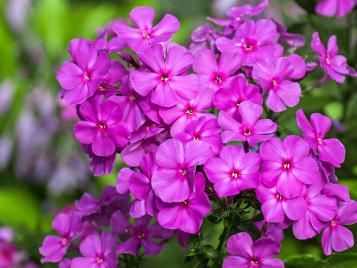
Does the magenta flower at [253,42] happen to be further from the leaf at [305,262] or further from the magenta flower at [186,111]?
the leaf at [305,262]

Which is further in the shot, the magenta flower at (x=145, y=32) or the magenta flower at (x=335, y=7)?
the magenta flower at (x=335, y=7)

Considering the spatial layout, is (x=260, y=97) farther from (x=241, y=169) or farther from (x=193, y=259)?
(x=193, y=259)

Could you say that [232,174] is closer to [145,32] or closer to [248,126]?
[248,126]

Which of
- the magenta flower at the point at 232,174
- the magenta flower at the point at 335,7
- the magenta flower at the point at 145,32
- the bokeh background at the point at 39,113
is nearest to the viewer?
the magenta flower at the point at 232,174

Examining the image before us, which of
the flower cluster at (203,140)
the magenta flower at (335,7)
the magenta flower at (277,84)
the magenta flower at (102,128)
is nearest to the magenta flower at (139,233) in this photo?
the flower cluster at (203,140)

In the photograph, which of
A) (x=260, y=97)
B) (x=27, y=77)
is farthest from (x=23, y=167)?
(x=260, y=97)

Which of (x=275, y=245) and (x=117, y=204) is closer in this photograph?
(x=275, y=245)
